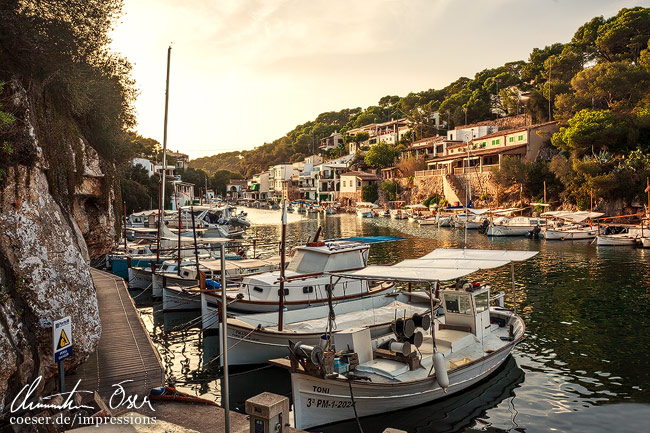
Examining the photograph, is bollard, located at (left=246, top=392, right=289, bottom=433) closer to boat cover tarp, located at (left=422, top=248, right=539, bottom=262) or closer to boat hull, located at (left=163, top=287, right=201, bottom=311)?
boat cover tarp, located at (left=422, top=248, right=539, bottom=262)

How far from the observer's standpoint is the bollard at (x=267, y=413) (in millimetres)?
7922

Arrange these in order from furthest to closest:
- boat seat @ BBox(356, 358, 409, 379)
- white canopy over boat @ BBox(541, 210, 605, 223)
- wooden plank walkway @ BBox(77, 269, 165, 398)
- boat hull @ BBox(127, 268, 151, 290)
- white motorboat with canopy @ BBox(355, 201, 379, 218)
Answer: white motorboat with canopy @ BBox(355, 201, 379, 218), white canopy over boat @ BBox(541, 210, 605, 223), boat hull @ BBox(127, 268, 151, 290), boat seat @ BBox(356, 358, 409, 379), wooden plank walkway @ BBox(77, 269, 165, 398)

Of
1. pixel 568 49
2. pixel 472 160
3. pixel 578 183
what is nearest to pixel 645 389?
pixel 578 183

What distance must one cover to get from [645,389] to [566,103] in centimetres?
6208

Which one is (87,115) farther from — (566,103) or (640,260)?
(566,103)

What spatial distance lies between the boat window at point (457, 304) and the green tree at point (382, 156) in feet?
297

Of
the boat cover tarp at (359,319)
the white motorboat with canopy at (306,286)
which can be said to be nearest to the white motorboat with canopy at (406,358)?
the boat cover tarp at (359,319)

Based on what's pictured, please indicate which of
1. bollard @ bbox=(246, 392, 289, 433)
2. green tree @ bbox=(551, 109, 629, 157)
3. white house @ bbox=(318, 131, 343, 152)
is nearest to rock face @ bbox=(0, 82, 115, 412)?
bollard @ bbox=(246, 392, 289, 433)

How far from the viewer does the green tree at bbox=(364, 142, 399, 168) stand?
104 metres

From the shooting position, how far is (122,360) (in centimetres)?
1289

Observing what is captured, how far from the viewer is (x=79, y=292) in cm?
1153

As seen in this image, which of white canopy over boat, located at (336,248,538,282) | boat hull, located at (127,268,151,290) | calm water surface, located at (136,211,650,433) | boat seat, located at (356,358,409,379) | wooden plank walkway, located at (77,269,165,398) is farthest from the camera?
boat hull, located at (127,268,151,290)

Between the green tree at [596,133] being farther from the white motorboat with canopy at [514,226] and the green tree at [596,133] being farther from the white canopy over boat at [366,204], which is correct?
the white canopy over boat at [366,204]

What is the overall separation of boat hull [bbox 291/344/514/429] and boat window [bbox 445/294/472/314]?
251cm
